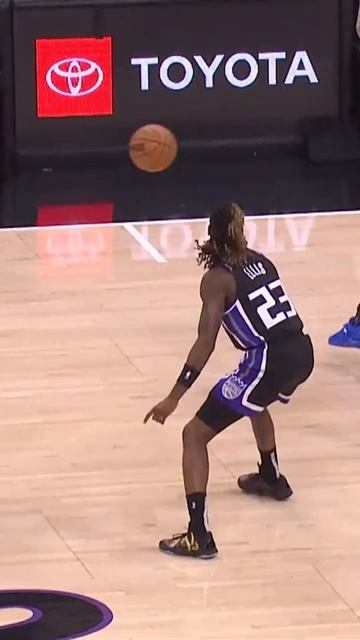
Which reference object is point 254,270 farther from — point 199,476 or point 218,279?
point 199,476

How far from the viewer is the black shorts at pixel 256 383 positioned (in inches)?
312

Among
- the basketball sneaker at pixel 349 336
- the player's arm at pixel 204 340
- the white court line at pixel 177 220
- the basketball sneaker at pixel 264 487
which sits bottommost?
the basketball sneaker at pixel 264 487

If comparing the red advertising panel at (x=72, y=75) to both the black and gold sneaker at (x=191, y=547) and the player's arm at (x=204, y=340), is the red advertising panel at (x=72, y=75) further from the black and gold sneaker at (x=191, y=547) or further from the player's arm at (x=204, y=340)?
the black and gold sneaker at (x=191, y=547)

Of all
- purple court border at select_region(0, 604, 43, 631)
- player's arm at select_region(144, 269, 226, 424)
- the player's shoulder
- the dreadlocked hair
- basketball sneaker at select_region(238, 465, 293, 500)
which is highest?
the dreadlocked hair

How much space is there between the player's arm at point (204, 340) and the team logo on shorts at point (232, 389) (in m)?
0.26

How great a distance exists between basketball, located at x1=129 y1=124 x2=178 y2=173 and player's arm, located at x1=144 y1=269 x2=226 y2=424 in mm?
3651

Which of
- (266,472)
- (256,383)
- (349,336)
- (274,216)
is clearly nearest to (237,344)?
(256,383)

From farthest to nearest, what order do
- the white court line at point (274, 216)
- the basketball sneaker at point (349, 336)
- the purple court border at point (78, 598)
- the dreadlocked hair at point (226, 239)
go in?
the white court line at point (274, 216)
the basketball sneaker at point (349, 336)
the dreadlocked hair at point (226, 239)
the purple court border at point (78, 598)

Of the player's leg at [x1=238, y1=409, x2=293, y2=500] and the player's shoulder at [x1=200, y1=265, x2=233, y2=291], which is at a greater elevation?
the player's shoulder at [x1=200, y1=265, x2=233, y2=291]

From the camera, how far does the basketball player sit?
7.77 meters

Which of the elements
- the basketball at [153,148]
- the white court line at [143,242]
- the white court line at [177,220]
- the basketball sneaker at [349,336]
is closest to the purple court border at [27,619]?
the basketball sneaker at [349,336]

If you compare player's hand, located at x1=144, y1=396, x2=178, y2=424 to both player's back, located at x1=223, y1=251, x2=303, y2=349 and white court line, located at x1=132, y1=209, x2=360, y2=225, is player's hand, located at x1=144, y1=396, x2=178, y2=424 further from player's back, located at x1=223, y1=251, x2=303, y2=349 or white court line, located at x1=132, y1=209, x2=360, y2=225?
white court line, located at x1=132, y1=209, x2=360, y2=225

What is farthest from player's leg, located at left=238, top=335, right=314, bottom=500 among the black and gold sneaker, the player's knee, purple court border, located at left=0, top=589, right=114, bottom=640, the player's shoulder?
purple court border, located at left=0, top=589, right=114, bottom=640

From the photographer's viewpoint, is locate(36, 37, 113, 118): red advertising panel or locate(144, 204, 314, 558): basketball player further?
locate(36, 37, 113, 118): red advertising panel
